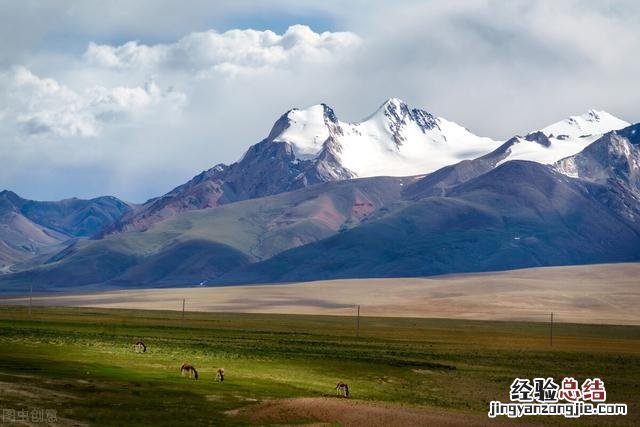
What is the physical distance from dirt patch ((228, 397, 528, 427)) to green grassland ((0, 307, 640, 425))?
1.96 metres

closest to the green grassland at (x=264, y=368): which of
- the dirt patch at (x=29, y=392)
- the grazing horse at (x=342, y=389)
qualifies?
the dirt patch at (x=29, y=392)

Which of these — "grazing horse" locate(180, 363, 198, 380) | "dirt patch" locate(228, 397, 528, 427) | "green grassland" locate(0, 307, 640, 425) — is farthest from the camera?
"grazing horse" locate(180, 363, 198, 380)

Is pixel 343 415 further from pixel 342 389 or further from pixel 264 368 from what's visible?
pixel 264 368

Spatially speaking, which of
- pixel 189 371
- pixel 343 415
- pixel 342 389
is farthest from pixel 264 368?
pixel 343 415

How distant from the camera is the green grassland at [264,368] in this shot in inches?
2232

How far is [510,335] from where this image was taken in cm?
15925

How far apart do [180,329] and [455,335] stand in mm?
44368

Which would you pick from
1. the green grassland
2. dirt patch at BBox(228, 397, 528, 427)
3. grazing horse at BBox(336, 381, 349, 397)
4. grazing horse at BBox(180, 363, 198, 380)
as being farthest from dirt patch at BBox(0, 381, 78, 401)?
grazing horse at BBox(336, 381, 349, 397)

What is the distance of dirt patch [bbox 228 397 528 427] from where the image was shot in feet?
186

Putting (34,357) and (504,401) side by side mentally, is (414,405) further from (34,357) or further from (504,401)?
(34,357)

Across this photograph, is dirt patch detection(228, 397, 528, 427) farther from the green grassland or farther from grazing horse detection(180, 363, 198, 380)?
grazing horse detection(180, 363, 198, 380)

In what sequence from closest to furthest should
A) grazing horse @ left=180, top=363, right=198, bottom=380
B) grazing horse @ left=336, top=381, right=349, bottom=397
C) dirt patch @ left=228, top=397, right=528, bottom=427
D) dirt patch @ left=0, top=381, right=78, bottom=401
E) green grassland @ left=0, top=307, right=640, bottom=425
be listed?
dirt patch @ left=0, top=381, right=78, bottom=401, dirt patch @ left=228, top=397, right=528, bottom=427, green grassland @ left=0, top=307, right=640, bottom=425, grazing horse @ left=336, top=381, right=349, bottom=397, grazing horse @ left=180, top=363, right=198, bottom=380

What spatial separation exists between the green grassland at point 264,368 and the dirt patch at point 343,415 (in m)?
1.96

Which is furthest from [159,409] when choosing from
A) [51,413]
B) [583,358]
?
[583,358]
